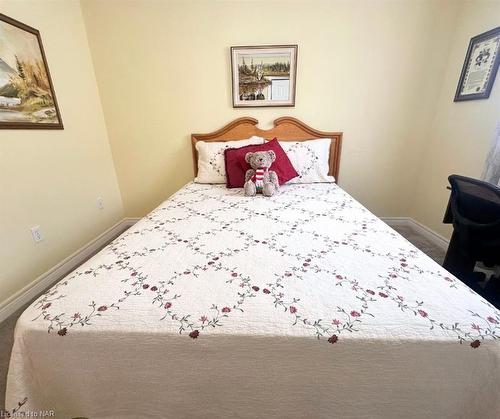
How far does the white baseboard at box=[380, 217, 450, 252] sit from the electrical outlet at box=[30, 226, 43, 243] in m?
3.26

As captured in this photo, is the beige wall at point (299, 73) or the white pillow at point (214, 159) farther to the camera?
the white pillow at point (214, 159)

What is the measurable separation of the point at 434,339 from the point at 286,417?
0.49m

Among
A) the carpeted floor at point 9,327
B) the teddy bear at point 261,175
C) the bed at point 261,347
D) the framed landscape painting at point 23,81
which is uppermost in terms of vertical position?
the framed landscape painting at point 23,81

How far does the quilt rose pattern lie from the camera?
67cm

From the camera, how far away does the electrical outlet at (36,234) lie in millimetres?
1740

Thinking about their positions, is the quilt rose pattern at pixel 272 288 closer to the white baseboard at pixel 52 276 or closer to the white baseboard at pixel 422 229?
the white baseboard at pixel 52 276

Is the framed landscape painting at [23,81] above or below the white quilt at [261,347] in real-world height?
above

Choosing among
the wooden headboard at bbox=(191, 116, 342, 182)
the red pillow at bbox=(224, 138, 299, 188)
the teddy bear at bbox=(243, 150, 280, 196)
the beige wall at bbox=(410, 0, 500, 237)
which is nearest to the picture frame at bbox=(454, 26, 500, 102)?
the beige wall at bbox=(410, 0, 500, 237)

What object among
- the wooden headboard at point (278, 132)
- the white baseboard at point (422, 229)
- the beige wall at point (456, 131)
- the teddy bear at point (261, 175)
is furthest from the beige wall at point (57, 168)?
the beige wall at point (456, 131)

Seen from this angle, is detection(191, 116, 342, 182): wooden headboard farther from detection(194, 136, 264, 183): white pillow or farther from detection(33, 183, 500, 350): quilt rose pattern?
detection(33, 183, 500, 350): quilt rose pattern

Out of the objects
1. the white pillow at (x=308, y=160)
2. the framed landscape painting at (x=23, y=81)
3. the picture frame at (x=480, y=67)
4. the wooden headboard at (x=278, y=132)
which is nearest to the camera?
the framed landscape painting at (x=23, y=81)

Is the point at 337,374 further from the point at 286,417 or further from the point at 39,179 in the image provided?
the point at 39,179

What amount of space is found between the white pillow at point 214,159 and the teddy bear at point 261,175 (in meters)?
0.34

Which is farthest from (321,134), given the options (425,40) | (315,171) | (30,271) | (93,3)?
(30,271)
